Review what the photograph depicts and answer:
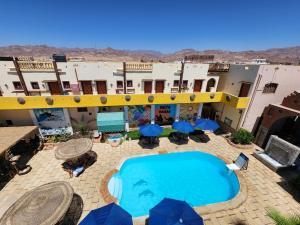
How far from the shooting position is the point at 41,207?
8969mm

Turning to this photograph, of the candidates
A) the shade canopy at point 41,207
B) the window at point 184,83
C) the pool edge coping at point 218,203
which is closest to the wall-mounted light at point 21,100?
the shade canopy at point 41,207

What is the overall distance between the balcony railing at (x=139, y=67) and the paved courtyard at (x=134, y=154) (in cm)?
1024

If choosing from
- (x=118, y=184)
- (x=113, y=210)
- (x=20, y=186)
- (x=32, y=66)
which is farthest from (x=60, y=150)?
(x=32, y=66)

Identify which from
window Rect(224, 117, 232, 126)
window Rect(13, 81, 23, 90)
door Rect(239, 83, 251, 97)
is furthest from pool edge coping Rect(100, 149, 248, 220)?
window Rect(13, 81, 23, 90)

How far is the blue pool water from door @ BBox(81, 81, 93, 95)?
10.7 meters

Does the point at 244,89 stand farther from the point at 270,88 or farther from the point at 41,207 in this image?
the point at 41,207

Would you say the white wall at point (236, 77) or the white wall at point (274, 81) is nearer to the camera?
the white wall at point (274, 81)

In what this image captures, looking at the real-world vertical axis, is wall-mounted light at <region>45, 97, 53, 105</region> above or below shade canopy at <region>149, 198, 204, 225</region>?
above

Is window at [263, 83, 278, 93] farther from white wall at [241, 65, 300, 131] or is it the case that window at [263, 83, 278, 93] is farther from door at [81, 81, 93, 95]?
door at [81, 81, 93, 95]

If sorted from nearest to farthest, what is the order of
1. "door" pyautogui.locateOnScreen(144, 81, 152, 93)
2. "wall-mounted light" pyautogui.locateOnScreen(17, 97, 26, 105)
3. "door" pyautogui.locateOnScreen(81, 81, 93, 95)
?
"wall-mounted light" pyautogui.locateOnScreen(17, 97, 26, 105) → "door" pyautogui.locateOnScreen(81, 81, 93, 95) → "door" pyautogui.locateOnScreen(144, 81, 152, 93)

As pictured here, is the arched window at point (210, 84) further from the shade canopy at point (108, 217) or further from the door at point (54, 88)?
the door at point (54, 88)

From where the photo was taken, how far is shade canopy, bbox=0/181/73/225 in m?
8.25

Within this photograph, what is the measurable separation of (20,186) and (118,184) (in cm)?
876

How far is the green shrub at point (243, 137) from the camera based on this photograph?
62.6 feet
